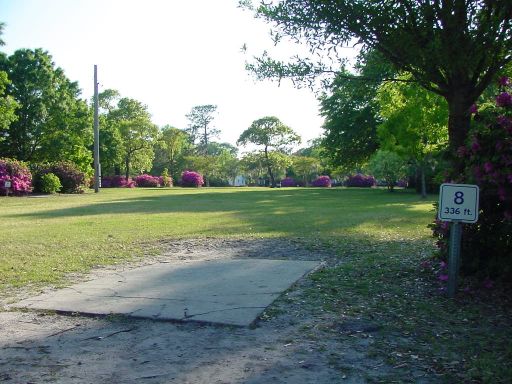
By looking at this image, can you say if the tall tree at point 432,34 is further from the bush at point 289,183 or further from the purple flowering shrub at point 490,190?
the bush at point 289,183

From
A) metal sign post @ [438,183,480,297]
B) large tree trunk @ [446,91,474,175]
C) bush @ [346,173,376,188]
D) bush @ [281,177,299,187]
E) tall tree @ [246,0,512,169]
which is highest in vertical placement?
tall tree @ [246,0,512,169]

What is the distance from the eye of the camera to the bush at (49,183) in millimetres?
33656

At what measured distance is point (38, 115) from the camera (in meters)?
41.0

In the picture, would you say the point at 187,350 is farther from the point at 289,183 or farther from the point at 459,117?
the point at 289,183

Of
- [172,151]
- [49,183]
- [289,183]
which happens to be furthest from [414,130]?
[289,183]

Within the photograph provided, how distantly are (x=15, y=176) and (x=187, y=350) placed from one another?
31.1m

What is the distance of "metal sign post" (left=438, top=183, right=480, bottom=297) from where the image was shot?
4820 millimetres

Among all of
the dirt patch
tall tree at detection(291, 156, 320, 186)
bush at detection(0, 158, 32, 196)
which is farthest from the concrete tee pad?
tall tree at detection(291, 156, 320, 186)

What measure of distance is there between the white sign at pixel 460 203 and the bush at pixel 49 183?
3302cm

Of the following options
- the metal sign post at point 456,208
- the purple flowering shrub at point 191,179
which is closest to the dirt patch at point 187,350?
the metal sign post at point 456,208

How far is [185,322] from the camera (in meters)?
4.53

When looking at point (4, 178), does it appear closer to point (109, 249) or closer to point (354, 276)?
point (109, 249)

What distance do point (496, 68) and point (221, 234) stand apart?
6976 mm

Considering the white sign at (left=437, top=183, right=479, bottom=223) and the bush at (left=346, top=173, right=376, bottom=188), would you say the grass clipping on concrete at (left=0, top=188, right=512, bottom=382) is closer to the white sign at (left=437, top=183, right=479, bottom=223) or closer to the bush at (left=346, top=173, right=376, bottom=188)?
the white sign at (left=437, top=183, right=479, bottom=223)
